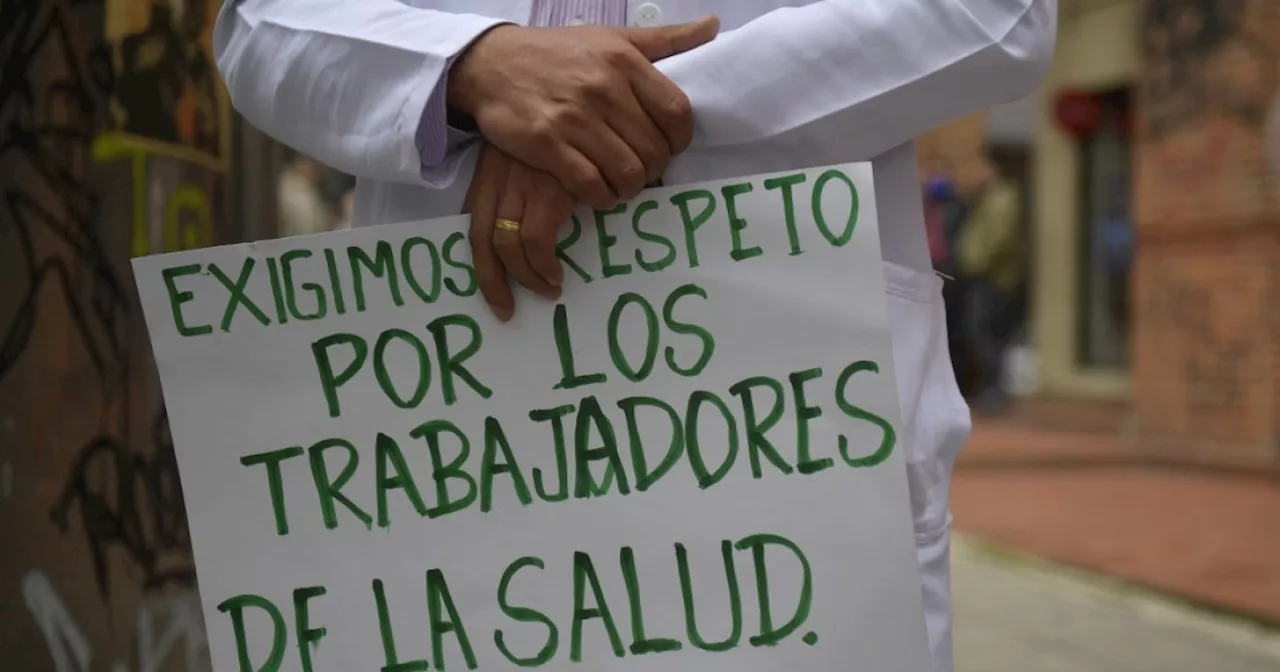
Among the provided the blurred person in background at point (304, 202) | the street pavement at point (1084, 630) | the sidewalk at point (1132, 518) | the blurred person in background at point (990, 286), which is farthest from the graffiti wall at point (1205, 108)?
the blurred person in background at point (304, 202)

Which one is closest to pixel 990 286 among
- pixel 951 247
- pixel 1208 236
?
pixel 951 247

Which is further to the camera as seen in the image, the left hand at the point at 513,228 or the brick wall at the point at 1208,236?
the brick wall at the point at 1208,236

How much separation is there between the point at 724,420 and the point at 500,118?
33 cm

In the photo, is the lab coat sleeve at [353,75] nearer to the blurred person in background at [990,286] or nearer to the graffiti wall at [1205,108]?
the graffiti wall at [1205,108]

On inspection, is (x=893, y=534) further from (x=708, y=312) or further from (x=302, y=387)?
(x=302, y=387)

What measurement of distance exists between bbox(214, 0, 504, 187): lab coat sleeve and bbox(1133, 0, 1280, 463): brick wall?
604cm

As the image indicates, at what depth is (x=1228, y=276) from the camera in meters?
6.30

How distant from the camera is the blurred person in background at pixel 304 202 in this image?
5.54 meters

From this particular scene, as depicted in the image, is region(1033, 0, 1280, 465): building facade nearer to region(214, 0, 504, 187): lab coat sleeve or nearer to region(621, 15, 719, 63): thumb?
region(621, 15, 719, 63): thumb

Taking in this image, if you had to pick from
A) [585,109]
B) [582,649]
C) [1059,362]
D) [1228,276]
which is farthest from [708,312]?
[1059,362]

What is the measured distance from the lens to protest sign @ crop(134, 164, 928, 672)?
994 mm

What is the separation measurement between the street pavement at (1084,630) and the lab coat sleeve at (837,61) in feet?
7.97

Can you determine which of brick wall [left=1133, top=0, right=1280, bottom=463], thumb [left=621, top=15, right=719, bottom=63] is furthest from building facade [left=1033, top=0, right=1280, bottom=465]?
thumb [left=621, top=15, right=719, bottom=63]

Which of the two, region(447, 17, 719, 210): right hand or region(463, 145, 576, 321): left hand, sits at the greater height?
region(447, 17, 719, 210): right hand
